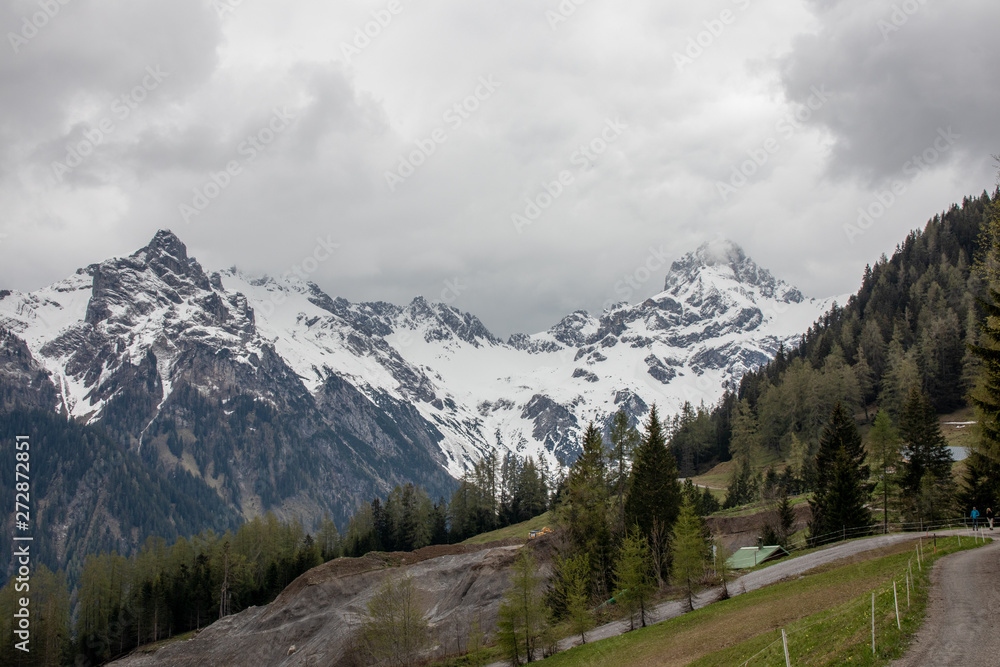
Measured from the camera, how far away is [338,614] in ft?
202

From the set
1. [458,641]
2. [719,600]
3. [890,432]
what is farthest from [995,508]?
[458,641]

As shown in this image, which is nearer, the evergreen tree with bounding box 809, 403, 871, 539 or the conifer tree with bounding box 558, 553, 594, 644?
the conifer tree with bounding box 558, 553, 594, 644

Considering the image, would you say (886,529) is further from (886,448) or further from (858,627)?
(858,627)

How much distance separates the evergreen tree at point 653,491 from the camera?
52.0 m

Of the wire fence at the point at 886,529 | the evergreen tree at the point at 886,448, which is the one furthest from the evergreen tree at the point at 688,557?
the evergreen tree at the point at 886,448

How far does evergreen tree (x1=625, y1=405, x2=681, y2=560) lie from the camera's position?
52.0m

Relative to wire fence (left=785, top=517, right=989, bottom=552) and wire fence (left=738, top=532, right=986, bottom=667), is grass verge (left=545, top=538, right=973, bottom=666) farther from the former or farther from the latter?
wire fence (left=785, top=517, right=989, bottom=552)

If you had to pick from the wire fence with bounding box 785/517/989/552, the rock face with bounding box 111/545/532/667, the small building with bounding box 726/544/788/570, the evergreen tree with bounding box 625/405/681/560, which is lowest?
the rock face with bounding box 111/545/532/667

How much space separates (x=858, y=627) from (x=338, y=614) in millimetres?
52212

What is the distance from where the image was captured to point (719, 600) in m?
40.1

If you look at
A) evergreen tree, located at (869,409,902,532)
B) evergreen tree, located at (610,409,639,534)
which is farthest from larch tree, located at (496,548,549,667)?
evergreen tree, located at (869,409,902,532)

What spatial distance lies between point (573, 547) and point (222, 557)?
221ft

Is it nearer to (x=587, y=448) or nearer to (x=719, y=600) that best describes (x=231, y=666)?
(x=587, y=448)

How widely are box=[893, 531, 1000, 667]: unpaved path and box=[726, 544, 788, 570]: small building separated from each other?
A: 24738 millimetres
